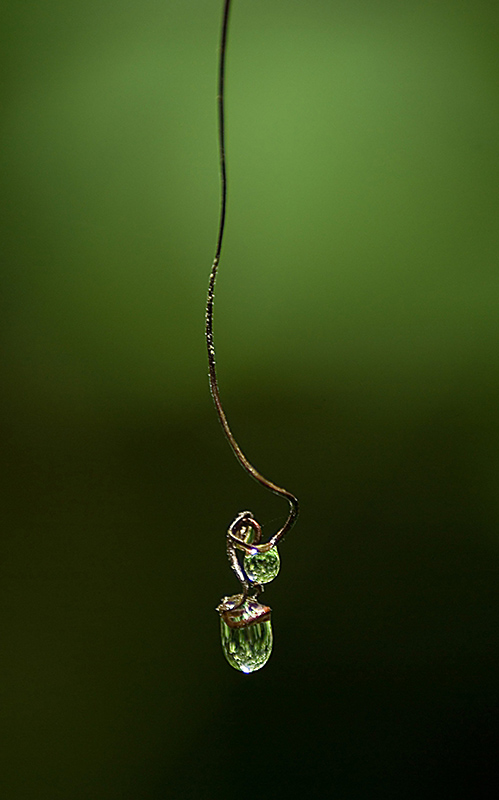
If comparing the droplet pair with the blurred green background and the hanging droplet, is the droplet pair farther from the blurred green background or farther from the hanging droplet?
the blurred green background

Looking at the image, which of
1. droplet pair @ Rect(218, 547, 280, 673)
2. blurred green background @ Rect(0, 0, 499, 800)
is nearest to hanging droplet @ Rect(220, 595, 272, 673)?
droplet pair @ Rect(218, 547, 280, 673)

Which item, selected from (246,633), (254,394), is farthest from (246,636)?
(254,394)

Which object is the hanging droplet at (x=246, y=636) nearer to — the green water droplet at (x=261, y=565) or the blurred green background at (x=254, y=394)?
the green water droplet at (x=261, y=565)

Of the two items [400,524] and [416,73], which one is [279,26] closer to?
[416,73]

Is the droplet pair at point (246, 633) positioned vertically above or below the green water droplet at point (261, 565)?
below

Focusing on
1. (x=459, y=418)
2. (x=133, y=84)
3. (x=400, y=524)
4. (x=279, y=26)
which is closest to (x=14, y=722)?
(x=400, y=524)

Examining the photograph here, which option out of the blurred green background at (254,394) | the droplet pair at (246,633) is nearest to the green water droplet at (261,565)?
the droplet pair at (246,633)
